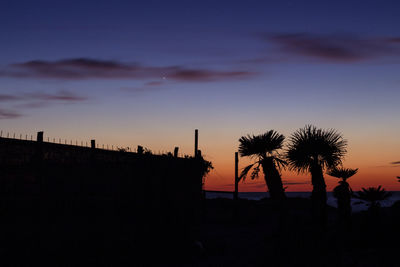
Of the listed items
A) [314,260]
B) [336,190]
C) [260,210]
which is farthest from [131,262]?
[260,210]

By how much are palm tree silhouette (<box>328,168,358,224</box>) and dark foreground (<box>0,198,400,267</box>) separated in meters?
0.72

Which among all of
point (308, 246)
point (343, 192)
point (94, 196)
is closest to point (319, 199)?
point (343, 192)

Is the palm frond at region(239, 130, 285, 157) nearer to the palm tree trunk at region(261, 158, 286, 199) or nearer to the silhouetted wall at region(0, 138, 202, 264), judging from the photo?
the palm tree trunk at region(261, 158, 286, 199)

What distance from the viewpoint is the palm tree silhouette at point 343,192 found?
1945cm

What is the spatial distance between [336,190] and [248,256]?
26.4ft

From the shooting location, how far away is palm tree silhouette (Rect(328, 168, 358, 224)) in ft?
63.8

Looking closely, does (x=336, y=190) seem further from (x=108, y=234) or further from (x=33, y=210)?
(x=33, y=210)

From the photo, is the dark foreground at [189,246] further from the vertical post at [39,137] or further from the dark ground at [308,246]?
the vertical post at [39,137]

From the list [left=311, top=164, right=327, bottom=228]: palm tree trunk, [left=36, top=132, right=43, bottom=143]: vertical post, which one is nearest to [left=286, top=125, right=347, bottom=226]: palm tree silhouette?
[left=311, top=164, right=327, bottom=228]: palm tree trunk

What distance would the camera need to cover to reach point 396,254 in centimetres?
1400

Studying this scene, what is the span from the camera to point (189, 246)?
1373 centimetres

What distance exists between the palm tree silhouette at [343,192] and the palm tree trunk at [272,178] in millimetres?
2622

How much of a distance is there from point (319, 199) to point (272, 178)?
2.52 metres

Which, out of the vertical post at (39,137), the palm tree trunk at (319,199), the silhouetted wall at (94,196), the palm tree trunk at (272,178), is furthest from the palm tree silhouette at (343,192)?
the vertical post at (39,137)
